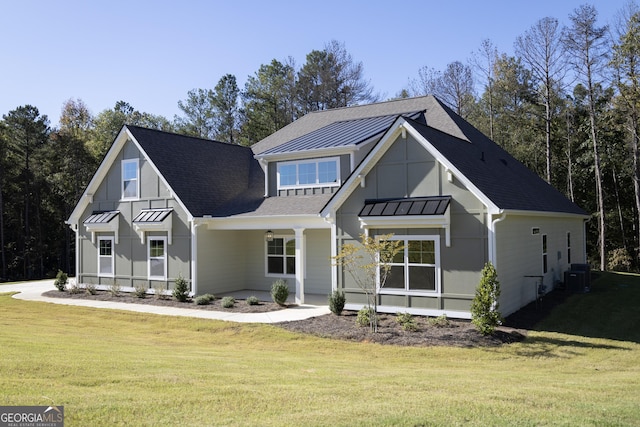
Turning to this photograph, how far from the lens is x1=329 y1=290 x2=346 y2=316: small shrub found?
15.2 m

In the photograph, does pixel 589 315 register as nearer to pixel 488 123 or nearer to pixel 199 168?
pixel 199 168

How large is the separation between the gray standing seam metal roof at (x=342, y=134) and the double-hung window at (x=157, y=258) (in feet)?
18.0

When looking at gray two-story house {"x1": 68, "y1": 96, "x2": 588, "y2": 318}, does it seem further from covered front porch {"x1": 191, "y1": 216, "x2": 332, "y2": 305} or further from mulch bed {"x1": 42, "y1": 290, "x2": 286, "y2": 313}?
mulch bed {"x1": 42, "y1": 290, "x2": 286, "y2": 313}

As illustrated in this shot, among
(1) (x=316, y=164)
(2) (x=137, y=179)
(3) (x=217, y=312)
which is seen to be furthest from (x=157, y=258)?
(1) (x=316, y=164)

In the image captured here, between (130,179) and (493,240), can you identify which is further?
(130,179)

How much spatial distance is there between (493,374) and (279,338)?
5.63 meters

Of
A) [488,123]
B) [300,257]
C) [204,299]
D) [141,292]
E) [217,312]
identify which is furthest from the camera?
[488,123]

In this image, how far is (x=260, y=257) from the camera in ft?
69.2

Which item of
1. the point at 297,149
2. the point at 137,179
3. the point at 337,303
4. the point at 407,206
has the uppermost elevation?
the point at 297,149

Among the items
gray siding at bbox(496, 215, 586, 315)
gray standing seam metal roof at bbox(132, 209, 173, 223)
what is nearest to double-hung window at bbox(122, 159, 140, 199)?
gray standing seam metal roof at bbox(132, 209, 173, 223)

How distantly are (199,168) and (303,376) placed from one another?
14897 mm

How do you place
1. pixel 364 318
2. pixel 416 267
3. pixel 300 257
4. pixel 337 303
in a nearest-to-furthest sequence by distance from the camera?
1. pixel 364 318
2. pixel 416 267
3. pixel 337 303
4. pixel 300 257

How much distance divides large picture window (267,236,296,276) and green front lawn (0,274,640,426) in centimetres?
581

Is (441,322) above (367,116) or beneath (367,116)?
beneath
